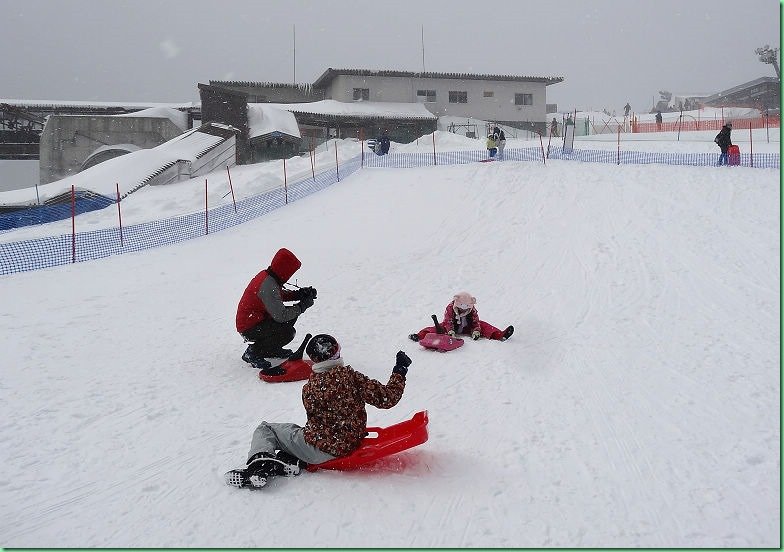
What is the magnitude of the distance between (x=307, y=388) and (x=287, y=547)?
1250mm

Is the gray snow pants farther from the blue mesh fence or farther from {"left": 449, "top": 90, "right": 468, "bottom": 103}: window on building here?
{"left": 449, "top": 90, "right": 468, "bottom": 103}: window on building

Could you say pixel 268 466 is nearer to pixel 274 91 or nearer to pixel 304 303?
pixel 304 303

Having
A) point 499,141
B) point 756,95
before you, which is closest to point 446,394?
point 499,141

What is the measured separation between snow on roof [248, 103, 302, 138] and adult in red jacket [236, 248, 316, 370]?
28.7 metres

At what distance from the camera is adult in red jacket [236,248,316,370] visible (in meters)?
7.39

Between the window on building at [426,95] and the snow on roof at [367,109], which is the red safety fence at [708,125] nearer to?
the window on building at [426,95]

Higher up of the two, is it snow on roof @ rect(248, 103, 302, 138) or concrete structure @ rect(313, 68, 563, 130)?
concrete structure @ rect(313, 68, 563, 130)

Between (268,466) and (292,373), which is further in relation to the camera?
(292,373)

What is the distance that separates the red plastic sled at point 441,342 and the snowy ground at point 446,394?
0.14 meters

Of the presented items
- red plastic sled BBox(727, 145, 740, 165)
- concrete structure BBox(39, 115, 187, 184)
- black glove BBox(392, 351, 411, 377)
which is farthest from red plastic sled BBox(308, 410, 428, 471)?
concrete structure BBox(39, 115, 187, 184)

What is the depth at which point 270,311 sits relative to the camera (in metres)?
7.40

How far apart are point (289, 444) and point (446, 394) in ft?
7.99

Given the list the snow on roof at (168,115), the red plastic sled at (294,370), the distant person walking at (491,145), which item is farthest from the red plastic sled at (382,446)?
the snow on roof at (168,115)

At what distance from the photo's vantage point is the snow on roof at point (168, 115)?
38341 mm
